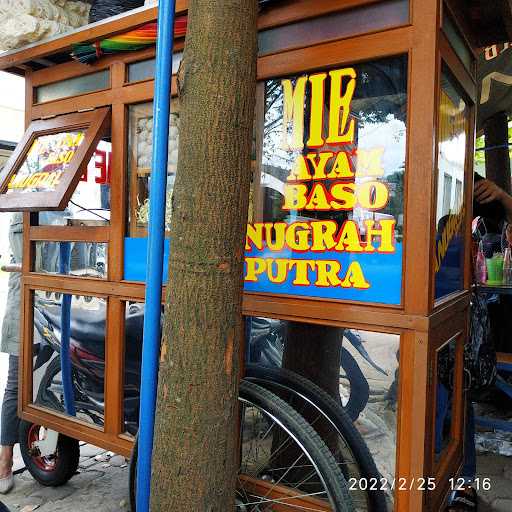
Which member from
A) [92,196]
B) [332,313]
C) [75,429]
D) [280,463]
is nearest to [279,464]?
[280,463]

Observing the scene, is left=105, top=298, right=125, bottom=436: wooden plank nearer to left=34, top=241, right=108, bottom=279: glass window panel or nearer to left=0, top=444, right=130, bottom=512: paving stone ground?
left=34, top=241, right=108, bottom=279: glass window panel

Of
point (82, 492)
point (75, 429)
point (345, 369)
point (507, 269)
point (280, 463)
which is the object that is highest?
point (507, 269)

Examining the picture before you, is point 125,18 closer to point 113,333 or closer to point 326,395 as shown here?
point 113,333

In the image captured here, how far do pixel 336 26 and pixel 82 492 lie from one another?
2863 millimetres

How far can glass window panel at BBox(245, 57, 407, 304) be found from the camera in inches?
73.9

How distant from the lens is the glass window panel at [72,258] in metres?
2.72

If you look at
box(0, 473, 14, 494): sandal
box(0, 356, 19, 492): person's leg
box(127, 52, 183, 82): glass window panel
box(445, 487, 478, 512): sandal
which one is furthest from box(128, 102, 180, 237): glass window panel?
box(445, 487, 478, 512): sandal

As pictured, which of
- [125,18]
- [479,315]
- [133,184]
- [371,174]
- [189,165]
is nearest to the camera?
[189,165]

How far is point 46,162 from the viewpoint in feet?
9.32

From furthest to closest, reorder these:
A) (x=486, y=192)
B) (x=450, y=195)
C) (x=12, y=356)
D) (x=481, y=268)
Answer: (x=481, y=268) → (x=12, y=356) → (x=486, y=192) → (x=450, y=195)

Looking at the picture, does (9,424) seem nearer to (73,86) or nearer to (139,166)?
(139,166)

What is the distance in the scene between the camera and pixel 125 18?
2449 mm

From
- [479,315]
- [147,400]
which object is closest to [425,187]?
[147,400]

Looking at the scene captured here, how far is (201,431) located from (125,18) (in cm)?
193
